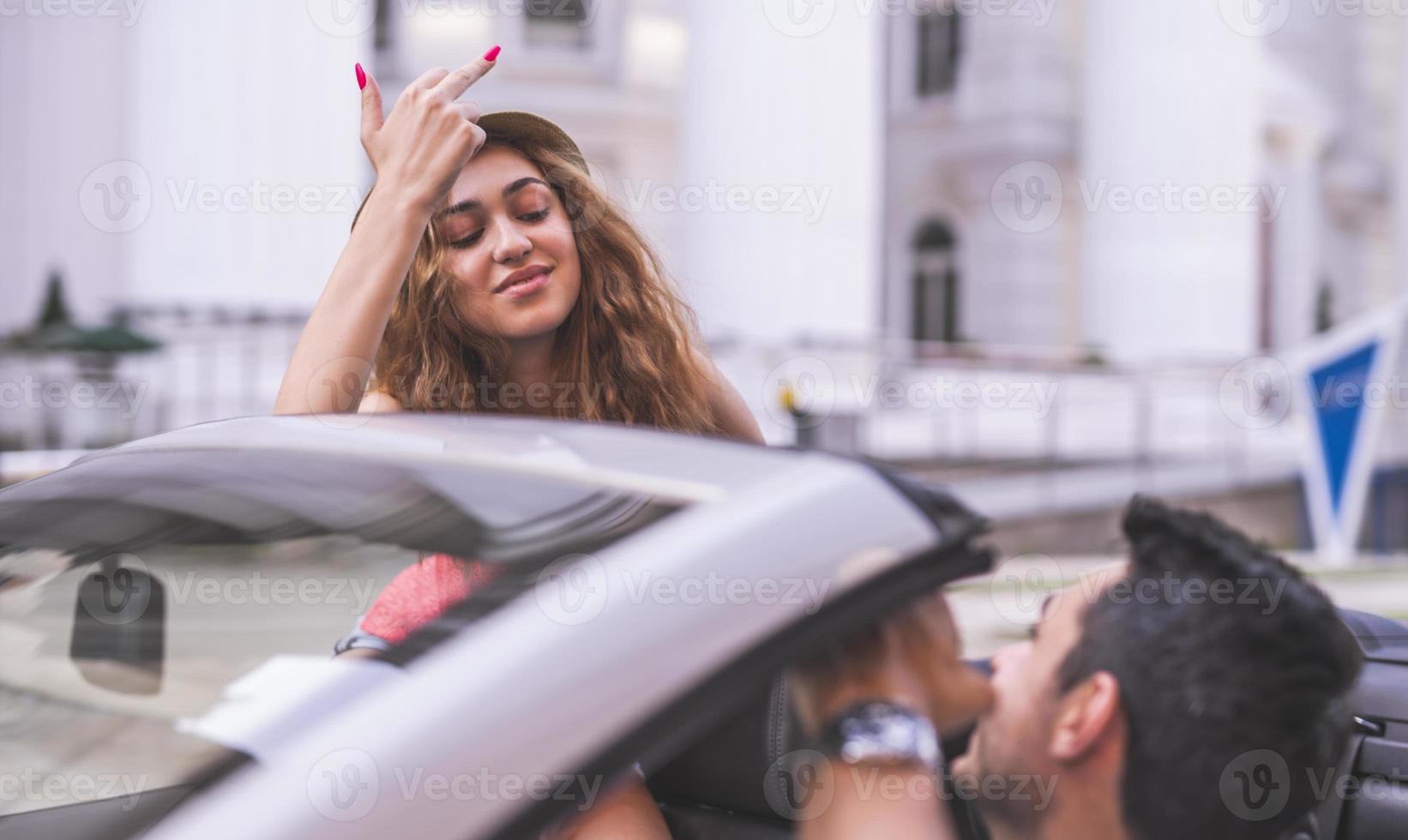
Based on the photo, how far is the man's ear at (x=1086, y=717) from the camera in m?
1.25

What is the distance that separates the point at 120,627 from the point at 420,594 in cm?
53

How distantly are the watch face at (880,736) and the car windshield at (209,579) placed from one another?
0.77 feet

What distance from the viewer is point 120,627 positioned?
171 cm

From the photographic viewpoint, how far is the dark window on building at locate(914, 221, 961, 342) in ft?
69.5

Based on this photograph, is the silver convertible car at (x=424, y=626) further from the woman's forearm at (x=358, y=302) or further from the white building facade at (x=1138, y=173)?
the white building facade at (x=1138, y=173)

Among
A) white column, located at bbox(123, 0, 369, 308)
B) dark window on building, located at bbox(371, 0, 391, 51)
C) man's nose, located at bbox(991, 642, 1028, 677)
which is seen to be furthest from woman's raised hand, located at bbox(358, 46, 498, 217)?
dark window on building, located at bbox(371, 0, 391, 51)

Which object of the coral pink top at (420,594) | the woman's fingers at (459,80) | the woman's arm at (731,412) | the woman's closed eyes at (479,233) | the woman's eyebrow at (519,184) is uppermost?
the woman's fingers at (459,80)

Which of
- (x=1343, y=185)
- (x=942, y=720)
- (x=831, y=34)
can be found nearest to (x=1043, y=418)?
(x=831, y=34)

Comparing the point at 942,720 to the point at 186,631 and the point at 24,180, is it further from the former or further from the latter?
the point at 24,180

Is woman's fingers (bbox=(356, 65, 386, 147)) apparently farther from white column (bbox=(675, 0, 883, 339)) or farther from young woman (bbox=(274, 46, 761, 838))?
white column (bbox=(675, 0, 883, 339))

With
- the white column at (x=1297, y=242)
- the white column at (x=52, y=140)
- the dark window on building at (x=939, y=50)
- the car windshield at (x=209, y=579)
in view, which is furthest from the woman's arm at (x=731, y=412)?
the white column at (x=1297, y=242)

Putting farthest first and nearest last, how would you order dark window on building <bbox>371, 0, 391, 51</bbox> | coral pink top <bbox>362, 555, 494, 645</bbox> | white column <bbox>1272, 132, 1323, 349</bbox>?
1. white column <bbox>1272, 132, 1323, 349</bbox>
2. dark window on building <bbox>371, 0, 391, 51</bbox>
3. coral pink top <bbox>362, 555, 494, 645</bbox>

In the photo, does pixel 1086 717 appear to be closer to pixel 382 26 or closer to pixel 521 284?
pixel 521 284

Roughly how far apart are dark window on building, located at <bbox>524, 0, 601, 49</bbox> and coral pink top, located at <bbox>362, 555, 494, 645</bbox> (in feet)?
60.3
